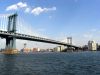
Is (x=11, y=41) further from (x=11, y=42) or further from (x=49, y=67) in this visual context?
(x=49, y=67)

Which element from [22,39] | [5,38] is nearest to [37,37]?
[22,39]

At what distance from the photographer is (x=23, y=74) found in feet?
107

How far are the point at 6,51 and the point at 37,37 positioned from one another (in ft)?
54.5

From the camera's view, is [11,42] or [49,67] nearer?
[49,67]

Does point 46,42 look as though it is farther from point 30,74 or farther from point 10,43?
point 30,74

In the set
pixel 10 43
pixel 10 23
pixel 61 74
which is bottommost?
pixel 61 74

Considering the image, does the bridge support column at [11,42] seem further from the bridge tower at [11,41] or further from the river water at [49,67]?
the river water at [49,67]

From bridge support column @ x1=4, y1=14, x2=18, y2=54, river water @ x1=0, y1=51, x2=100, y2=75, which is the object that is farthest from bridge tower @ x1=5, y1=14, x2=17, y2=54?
river water @ x1=0, y1=51, x2=100, y2=75

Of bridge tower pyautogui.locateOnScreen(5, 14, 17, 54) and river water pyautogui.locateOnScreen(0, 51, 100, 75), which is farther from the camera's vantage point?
bridge tower pyautogui.locateOnScreen(5, 14, 17, 54)

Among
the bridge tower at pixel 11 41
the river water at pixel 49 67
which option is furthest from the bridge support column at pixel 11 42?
the river water at pixel 49 67

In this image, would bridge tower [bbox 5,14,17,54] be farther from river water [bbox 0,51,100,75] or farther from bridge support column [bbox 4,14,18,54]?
river water [bbox 0,51,100,75]

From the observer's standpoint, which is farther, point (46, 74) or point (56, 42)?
point (56, 42)

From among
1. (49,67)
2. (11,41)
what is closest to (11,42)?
(11,41)

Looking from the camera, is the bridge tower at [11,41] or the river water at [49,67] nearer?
the river water at [49,67]
